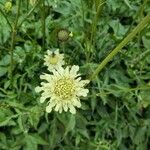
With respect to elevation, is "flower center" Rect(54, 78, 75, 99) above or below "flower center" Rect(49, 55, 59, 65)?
below

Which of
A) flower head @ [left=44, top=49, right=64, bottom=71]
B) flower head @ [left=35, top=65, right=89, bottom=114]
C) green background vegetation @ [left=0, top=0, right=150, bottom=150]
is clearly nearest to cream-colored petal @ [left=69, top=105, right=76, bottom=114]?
flower head @ [left=35, top=65, right=89, bottom=114]

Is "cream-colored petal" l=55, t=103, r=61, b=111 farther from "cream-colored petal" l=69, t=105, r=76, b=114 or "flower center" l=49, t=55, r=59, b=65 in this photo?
"flower center" l=49, t=55, r=59, b=65

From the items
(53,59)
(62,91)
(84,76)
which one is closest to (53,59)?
(53,59)

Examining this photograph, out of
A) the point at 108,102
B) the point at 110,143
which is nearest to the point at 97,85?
the point at 108,102

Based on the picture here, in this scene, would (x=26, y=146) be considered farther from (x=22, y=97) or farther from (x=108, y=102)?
(x=108, y=102)

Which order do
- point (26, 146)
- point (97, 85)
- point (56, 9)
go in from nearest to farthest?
point (26, 146) < point (97, 85) < point (56, 9)

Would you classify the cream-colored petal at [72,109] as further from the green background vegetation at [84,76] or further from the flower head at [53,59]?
the flower head at [53,59]
